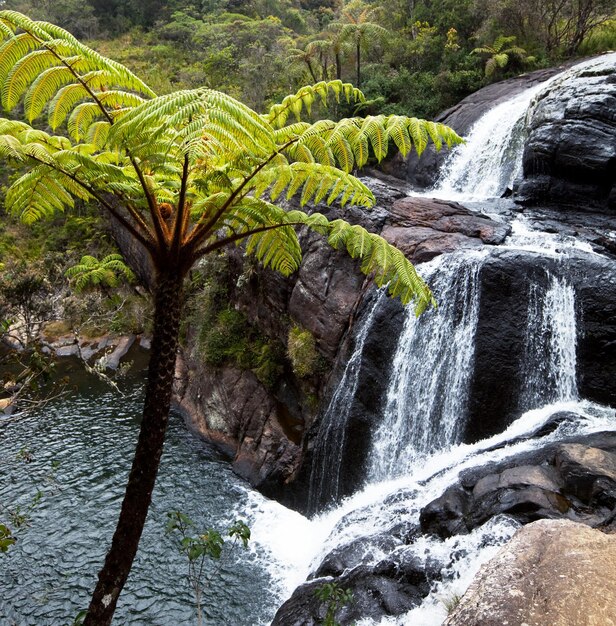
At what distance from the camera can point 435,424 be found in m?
7.44

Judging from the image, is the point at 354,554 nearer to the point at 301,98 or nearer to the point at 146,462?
the point at 146,462

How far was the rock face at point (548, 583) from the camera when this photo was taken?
2359mm

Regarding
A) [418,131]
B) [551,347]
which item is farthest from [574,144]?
[418,131]

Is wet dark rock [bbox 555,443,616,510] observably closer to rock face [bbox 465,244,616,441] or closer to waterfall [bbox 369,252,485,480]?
rock face [bbox 465,244,616,441]

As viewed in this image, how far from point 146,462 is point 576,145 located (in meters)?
10.3

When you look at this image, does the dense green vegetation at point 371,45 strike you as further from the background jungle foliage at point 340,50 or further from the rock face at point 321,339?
the rock face at point 321,339

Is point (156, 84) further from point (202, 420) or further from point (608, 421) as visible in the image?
point (608, 421)

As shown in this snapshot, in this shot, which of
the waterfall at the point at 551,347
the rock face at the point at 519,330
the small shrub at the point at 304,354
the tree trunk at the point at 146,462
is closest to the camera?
the tree trunk at the point at 146,462

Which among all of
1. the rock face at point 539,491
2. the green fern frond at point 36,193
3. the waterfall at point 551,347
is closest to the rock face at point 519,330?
the waterfall at point 551,347

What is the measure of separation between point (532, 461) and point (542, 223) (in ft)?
18.1

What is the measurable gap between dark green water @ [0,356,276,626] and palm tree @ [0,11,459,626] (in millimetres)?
2164

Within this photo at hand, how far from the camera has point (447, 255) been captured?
8227 mm

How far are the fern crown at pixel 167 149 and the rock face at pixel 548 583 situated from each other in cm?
206

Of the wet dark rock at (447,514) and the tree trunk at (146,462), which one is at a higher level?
the tree trunk at (146,462)
